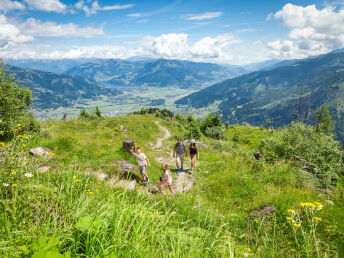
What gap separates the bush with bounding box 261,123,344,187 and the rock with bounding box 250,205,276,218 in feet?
31.7

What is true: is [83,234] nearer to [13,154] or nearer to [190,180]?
[13,154]

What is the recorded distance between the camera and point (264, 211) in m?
6.56

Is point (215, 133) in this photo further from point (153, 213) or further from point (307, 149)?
point (153, 213)

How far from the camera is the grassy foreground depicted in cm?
223

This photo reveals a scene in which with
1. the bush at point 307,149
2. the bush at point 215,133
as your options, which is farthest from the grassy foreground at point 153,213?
the bush at point 215,133

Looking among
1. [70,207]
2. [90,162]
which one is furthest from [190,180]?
[70,207]

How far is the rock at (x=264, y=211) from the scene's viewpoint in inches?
252

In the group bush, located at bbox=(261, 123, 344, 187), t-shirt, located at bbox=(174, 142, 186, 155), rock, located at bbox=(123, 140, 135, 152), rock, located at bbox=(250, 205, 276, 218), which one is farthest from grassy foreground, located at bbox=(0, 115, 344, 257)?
bush, located at bbox=(261, 123, 344, 187)

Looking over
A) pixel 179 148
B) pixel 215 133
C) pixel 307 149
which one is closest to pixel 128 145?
pixel 179 148

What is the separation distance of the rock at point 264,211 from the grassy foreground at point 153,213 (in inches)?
1.4

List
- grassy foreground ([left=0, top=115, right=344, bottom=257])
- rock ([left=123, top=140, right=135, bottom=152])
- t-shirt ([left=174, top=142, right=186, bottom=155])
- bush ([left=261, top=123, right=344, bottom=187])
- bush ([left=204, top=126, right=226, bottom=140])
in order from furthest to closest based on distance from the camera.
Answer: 1. bush ([left=204, top=126, right=226, bottom=140])
2. bush ([left=261, top=123, right=344, bottom=187])
3. t-shirt ([left=174, top=142, right=186, bottom=155])
4. rock ([left=123, top=140, right=135, bottom=152])
5. grassy foreground ([left=0, top=115, right=344, bottom=257])

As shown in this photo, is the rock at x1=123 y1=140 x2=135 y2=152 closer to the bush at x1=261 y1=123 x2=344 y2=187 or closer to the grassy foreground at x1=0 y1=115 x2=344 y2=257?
the grassy foreground at x1=0 y1=115 x2=344 y2=257

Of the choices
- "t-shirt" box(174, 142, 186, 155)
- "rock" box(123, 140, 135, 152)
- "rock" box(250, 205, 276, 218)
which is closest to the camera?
Result: "rock" box(250, 205, 276, 218)

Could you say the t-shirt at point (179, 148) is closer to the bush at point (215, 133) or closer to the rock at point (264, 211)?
the rock at point (264, 211)
